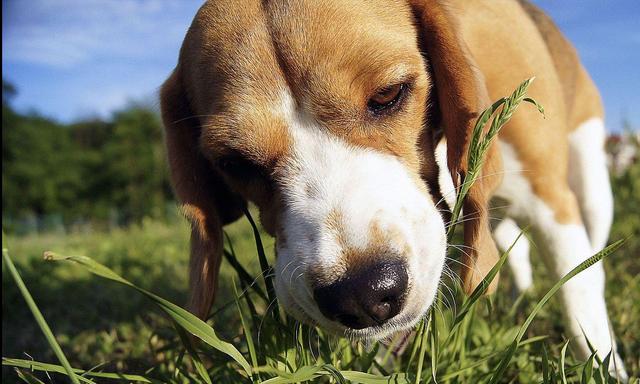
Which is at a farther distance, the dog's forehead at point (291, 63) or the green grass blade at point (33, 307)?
the dog's forehead at point (291, 63)

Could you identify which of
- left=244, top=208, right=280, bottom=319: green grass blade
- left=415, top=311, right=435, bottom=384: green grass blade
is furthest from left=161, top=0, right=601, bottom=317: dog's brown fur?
left=415, top=311, right=435, bottom=384: green grass blade

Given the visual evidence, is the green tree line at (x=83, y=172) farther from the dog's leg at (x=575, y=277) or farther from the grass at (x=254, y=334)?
the dog's leg at (x=575, y=277)

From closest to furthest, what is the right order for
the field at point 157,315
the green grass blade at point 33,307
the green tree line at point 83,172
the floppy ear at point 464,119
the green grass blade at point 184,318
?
the green grass blade at point 33,307 → the green grass blade at point 184,318 → the floppy ear at point 464,119 → the field at point 157,315 → the green tree line at point 83,172

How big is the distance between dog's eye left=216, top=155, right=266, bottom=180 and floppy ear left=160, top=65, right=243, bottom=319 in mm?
223

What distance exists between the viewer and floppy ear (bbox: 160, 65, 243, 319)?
2570 millimetres

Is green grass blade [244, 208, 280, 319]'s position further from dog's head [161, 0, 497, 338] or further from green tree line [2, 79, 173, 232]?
green tree line [2, 79, 173, 232]

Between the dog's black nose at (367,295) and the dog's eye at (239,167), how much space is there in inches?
28.5

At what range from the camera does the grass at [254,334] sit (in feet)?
6.59

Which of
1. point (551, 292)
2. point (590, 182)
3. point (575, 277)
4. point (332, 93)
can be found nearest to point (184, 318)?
point (332, 93)

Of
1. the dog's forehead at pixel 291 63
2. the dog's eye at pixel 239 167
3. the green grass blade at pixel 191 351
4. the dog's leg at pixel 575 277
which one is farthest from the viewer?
the dog's leg at pixel 575 277

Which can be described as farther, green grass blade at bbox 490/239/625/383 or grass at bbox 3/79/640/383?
Result: grass at bbox 3/79/640/383

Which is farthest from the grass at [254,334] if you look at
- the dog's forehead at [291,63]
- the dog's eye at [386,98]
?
the dog's eye at [386,98]

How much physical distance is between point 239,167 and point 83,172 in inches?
2069

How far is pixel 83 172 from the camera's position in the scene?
169ft
